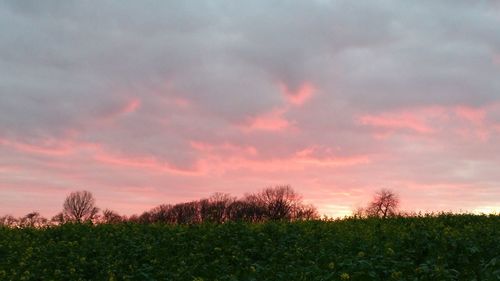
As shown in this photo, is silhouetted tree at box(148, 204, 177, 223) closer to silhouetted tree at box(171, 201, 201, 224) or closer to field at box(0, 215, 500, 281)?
silhouetted tree at box(171, 201, 201, 224)

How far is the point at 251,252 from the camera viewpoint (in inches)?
722

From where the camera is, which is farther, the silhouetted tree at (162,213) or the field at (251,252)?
the silhouetted tree at (162,213)

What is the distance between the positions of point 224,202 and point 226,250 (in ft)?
293

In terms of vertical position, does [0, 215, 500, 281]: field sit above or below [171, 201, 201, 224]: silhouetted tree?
below

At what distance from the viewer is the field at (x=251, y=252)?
1388 centimetres

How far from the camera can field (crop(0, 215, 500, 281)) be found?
13875 mm

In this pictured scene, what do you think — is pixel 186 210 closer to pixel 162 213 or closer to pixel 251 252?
pixel 162 213

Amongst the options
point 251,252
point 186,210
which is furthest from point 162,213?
point 251,252

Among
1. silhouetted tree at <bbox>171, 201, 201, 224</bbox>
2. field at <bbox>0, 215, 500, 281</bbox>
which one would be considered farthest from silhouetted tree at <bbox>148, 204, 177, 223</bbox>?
field at <bbox>0, 215, 500, 281</bbox>

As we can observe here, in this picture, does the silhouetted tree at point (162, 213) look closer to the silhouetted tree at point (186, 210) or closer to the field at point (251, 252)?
the silhouetted tree at point (186, 210)

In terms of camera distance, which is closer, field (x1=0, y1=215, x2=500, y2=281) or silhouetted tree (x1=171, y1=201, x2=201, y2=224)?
field (x1=0, y1=215, x2=500, y2=281)

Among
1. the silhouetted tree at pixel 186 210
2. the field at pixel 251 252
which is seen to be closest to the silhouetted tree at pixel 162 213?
the silhouetted tree at pixel 186 210

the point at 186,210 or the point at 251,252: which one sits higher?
the point at 186,210

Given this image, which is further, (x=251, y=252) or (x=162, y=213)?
(x=162, y=213)
